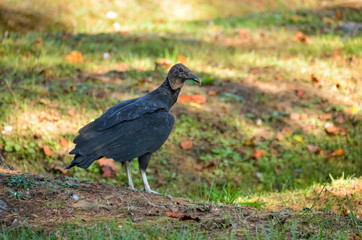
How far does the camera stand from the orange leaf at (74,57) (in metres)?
7.07

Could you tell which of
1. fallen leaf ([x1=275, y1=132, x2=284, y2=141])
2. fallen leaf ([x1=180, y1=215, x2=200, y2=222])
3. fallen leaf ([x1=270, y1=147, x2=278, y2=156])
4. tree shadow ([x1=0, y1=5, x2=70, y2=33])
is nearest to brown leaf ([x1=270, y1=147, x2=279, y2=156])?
fallen leaf ([x1=270, y1=147, x2=278, y2=156])

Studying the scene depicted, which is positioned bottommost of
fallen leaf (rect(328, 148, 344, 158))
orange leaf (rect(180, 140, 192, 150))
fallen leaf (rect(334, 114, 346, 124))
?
fallen leaf (rect(328, 148, 344, 158))

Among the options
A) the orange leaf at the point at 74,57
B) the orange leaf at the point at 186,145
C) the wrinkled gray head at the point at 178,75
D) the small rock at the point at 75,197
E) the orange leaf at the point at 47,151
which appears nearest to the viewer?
the small rock at the point at 75,197

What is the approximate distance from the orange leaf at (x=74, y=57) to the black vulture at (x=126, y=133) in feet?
10.9

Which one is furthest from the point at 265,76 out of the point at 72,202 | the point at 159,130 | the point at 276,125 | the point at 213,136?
the point at 72,202

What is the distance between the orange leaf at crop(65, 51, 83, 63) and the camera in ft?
23.2

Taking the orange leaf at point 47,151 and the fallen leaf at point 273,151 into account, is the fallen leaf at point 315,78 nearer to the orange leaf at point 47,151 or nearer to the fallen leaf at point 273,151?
the fallen leaf at point 273,151

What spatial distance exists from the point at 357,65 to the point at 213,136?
332 centimetres

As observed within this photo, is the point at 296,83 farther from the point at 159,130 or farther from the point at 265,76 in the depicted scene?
the point at 159,130

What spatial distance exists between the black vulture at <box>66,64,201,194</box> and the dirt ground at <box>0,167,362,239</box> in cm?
29

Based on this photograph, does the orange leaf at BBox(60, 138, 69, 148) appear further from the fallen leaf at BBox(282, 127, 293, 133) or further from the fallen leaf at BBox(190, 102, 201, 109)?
the fallen leaf at BBox(282, 127, 293, 133)

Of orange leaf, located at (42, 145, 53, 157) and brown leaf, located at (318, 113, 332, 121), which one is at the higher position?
brown leaf, located at (318, 113, 332, 121)

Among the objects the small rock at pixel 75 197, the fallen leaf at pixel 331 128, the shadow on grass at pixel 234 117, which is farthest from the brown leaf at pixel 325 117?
the small rock at pixel 75 197

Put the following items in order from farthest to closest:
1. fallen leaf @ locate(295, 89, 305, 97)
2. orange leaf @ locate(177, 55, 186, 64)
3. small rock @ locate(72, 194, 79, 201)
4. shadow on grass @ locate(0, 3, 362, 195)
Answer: orange leaf @ locate(177, 55, 186, 64)
fallen leaf @ locate(295, 89, 305, 97)
shadow on grass @ locate(0, 3, 362, 195)
small rock @ locate(72, 194, 79, 201)
